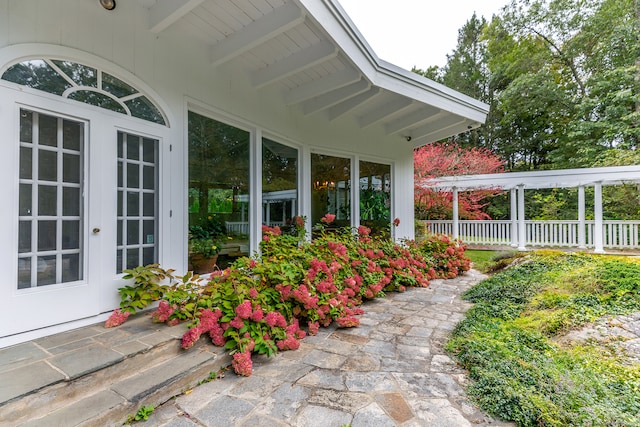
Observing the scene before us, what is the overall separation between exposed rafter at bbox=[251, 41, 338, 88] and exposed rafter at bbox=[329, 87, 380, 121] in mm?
1225

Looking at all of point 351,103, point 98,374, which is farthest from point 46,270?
point 351,103

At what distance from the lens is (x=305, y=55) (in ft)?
10.6

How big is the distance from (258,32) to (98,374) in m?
2.94

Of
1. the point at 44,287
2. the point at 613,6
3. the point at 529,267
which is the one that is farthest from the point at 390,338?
the point at 613,6

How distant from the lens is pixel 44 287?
2.14m

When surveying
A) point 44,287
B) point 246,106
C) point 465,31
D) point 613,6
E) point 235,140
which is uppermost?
point 465,31

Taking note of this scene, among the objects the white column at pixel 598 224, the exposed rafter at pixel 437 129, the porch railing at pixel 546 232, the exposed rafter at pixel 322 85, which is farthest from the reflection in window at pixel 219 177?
the white column at pixel 598 224

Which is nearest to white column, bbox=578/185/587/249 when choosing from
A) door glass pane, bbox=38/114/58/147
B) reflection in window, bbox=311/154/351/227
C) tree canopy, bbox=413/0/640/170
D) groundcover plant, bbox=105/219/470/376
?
tree canopy, bbox=413/0/640/170

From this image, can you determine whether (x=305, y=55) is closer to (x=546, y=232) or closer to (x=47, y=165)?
(x=47, y=165)

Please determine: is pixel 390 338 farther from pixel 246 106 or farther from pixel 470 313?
pixel 246 106

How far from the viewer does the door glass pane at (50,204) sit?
2084 millimetres

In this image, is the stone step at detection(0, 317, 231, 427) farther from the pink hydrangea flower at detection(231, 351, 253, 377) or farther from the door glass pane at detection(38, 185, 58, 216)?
the door glass pane at detection(38, 185, 58, 216)

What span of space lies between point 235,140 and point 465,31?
1808cm

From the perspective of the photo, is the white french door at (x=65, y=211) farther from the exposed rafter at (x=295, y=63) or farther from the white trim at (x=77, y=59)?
the exposed rafter at (x=295, y=63)
